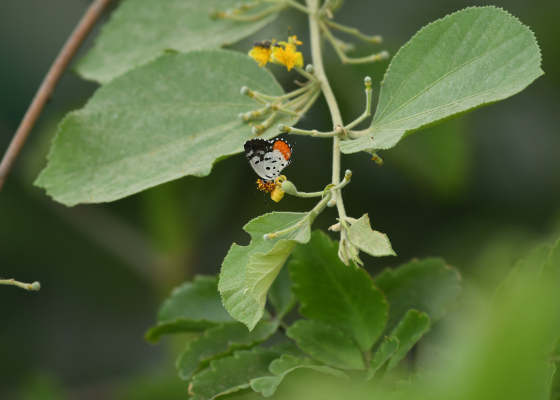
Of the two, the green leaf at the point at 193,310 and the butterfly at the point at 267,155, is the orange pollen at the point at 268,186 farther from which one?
the green leaf at the point at 193,310

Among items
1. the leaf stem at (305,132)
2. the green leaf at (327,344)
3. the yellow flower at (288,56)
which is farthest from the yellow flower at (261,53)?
the green leaf at (327,344)

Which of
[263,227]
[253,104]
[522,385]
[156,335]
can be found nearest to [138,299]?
[156,335]

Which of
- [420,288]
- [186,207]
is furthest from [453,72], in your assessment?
[186,207]

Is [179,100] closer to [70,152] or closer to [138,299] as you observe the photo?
[70,152]

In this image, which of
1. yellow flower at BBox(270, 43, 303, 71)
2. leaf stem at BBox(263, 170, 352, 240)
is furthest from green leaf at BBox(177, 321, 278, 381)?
yellow flower at BBox(270, 43, 303, 71)

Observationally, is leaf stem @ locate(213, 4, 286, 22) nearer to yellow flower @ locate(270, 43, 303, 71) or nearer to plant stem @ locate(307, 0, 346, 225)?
plant stem @ locate(307, 0, 346, 225)
